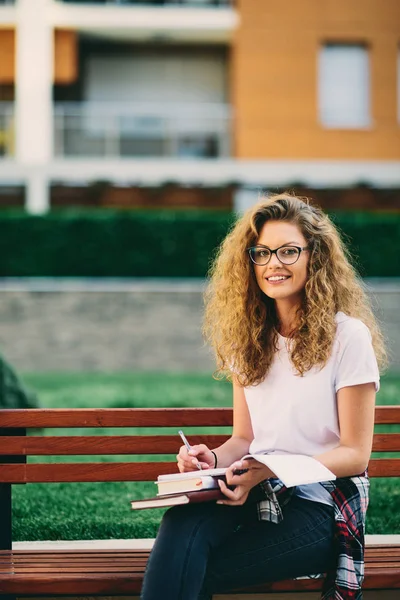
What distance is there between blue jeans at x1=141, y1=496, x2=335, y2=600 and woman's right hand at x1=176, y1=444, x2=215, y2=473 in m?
0.19

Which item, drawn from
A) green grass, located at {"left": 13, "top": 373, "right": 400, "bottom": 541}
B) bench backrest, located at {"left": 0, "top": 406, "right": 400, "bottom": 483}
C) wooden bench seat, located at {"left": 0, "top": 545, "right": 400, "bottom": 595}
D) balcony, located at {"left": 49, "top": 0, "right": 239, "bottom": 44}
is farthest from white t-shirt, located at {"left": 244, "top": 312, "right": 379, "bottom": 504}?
balcony, located at {"left": 49, "top": 0, "right": 239, "bottom": 44}

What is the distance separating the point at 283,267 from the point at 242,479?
72 cm

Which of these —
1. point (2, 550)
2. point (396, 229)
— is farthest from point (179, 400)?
point (396, 229)

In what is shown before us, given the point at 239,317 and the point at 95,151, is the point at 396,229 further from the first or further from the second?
the point at 239,317

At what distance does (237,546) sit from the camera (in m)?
2.74

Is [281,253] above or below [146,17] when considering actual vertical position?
below

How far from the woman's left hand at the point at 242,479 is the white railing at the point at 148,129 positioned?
17.7 m

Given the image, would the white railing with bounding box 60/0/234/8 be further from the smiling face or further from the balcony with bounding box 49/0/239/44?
the smiling face

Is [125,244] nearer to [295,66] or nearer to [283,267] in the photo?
[295,66]

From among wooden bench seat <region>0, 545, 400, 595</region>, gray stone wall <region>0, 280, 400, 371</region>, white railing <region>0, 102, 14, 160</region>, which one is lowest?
gray stone wall <region>0, 280, 400, 371</region>

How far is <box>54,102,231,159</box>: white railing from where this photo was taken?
2008 cm

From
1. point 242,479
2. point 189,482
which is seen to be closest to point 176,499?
point 189,482

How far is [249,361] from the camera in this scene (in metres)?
3.04

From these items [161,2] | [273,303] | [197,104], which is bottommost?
[273,303]
